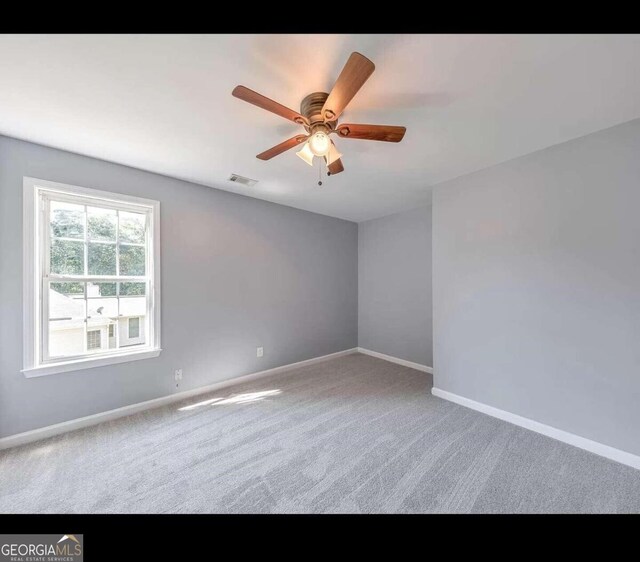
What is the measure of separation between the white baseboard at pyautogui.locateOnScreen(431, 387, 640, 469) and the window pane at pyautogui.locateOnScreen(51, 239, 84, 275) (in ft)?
12.7

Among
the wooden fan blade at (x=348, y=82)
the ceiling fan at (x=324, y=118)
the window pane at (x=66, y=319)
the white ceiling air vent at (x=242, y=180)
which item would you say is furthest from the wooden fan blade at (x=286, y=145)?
the window pane at (x=66, y=319)

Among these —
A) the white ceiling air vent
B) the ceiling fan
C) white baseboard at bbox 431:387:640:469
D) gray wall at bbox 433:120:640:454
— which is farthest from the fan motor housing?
white baseboard at bbox 431:387:640:469

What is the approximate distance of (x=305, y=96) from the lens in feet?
4.79

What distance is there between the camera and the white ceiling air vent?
269 centimetres

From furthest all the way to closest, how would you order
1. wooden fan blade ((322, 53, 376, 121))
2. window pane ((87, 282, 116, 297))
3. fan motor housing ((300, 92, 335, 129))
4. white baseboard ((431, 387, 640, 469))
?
window pane ((87, 282, 116, 297)), white baseboard ((431, 387, 640, 469)), fan motor housing ((300, 92, 335, 129)), wooden fan blade ((322, 53, 376, 121))

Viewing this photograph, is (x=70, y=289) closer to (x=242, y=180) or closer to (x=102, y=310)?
(x=102, y=310)

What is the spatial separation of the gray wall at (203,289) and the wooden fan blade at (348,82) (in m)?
2.15

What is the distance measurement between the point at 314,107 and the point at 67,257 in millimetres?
2486

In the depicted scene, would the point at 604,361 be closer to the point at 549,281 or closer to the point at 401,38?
the point at 549,281

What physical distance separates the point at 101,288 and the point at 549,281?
405 centimetres

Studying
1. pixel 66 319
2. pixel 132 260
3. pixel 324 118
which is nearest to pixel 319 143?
pixel 324 118

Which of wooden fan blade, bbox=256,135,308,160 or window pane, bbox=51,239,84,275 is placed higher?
wooden fan blade, bbox=256,135,308,160

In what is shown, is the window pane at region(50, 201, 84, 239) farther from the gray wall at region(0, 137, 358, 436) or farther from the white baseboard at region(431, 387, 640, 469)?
the white baseboard at region(431, 387, 640, 469)
